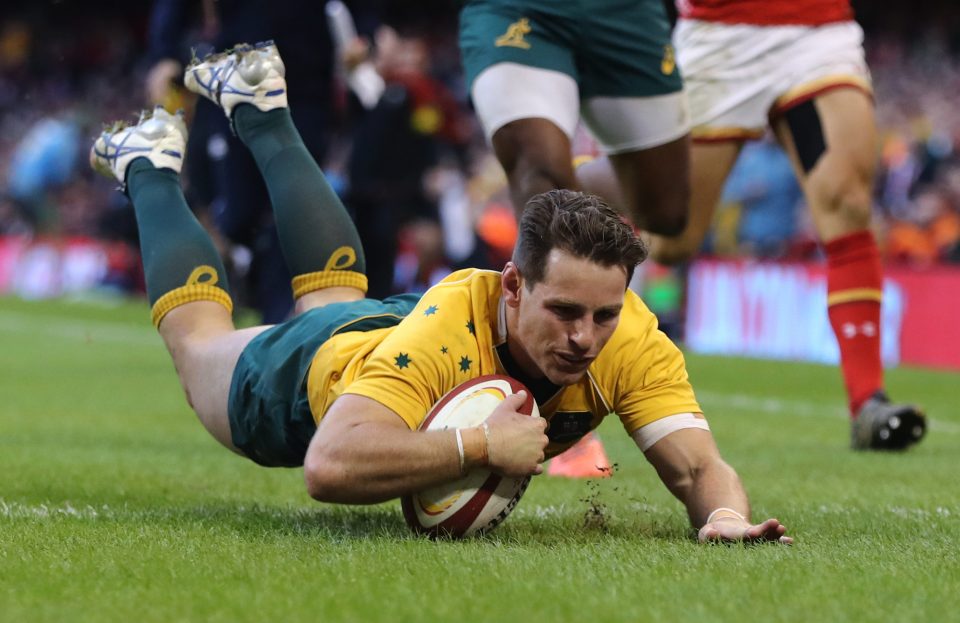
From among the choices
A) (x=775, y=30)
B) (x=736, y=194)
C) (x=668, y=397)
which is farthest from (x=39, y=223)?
(x=668, y=397)

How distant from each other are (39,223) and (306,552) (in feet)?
79.2

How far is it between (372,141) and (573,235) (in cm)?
966

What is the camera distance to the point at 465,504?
3875 millimetres

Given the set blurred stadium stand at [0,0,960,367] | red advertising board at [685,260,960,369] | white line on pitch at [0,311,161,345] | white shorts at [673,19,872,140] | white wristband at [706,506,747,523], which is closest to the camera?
white wristband at [706,506,747,523]

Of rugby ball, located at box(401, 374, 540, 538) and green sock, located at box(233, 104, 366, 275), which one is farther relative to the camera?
green sock, located at box(233, 104, 366, 275)

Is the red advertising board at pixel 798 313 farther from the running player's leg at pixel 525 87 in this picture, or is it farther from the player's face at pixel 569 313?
the player's face at pixel 569 313

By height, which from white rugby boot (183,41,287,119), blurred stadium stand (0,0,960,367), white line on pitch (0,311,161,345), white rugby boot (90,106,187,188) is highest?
white rugby boot (183,41,287,119)

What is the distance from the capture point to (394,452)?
3689mm

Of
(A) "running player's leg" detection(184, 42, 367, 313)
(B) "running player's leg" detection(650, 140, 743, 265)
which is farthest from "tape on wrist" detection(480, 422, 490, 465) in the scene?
(B) "running player's leg" detection(650, 140, 743, 265)

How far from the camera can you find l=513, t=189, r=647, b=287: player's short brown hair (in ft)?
12.3

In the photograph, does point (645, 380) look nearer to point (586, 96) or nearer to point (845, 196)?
point (586, 96)

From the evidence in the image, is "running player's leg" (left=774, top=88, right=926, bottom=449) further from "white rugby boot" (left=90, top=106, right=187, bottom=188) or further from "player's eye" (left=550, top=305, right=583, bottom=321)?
"player's eye" (left=550, top=305, right=583, bottom=321)

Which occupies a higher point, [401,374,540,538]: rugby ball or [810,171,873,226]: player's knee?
[810,171,873,226]: player's knee

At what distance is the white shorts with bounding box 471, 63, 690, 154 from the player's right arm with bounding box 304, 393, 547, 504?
6.39 feet
